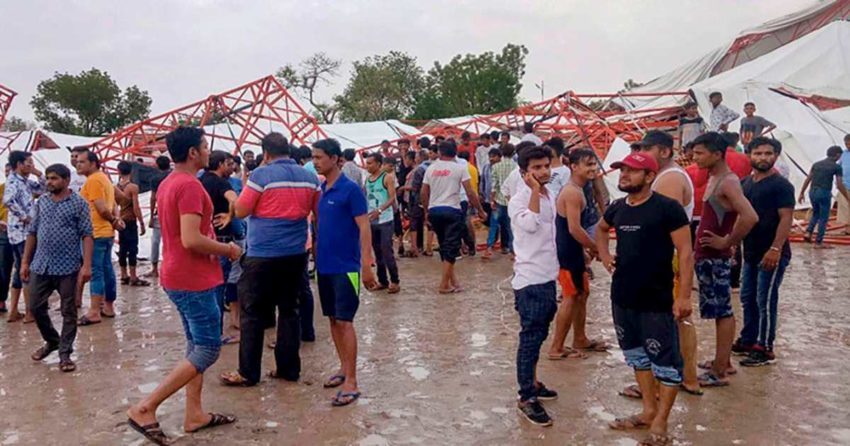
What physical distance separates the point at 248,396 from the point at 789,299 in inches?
221

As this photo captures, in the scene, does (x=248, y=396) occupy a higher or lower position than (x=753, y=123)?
lower

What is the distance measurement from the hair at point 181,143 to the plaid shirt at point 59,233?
211 cm

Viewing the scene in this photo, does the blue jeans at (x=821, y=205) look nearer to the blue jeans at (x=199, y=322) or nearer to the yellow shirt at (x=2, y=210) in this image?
the blue jeans at (x=199, y=322)

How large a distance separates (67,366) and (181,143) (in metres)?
2.52

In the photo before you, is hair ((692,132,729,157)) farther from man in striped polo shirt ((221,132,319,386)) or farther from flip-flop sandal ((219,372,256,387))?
flip-flop sandal ((219,372,256,387))

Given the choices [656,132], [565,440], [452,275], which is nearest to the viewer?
[565,440]

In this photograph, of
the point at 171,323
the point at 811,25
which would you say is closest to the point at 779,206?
the point at 171,323

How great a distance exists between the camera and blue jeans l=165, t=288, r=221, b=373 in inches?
156

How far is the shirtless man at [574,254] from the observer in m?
4.73

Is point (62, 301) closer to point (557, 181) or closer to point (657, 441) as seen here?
point (557, 181)

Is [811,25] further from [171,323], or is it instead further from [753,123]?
[171,323]

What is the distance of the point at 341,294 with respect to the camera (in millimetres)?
4480

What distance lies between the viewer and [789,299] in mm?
7094

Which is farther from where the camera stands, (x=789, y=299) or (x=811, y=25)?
(x=811, y=25)
